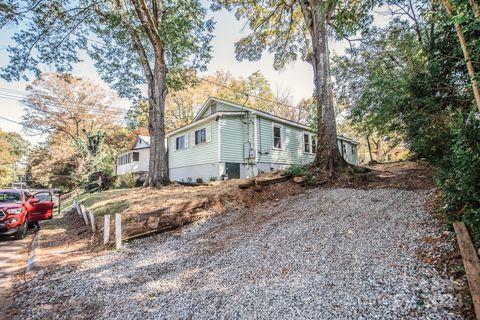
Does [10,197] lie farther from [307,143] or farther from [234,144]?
[307,143]

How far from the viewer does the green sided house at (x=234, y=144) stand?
46.6 feet

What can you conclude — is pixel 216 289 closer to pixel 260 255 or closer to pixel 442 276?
pixel 260 255

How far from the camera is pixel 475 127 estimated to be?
3002 millimetres

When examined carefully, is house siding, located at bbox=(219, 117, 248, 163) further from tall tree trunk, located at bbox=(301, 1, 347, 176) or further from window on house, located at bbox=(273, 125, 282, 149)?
tall tree trunk, located at bbox=(301, 1, 347, 176)

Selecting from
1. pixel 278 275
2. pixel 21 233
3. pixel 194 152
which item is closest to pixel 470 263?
pixel 278 275

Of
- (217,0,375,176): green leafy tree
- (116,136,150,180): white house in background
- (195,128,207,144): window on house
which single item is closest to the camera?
(217,0,375,176): green leafy tree

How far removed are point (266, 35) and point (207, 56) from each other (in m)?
3.38

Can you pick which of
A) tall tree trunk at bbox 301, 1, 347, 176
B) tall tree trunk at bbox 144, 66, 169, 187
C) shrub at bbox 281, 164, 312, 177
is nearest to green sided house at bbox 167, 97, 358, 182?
tall tree trunk at bbox 144, 66, 169, 187

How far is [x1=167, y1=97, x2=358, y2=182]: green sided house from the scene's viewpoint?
46.6 feet

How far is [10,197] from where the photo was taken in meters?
8.64

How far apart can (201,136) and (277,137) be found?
16.0 ft

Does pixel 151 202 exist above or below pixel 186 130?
below

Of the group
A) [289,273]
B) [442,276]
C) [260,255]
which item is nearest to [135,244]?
[260,255]

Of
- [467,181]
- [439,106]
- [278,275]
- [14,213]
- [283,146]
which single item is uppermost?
[283,146]
